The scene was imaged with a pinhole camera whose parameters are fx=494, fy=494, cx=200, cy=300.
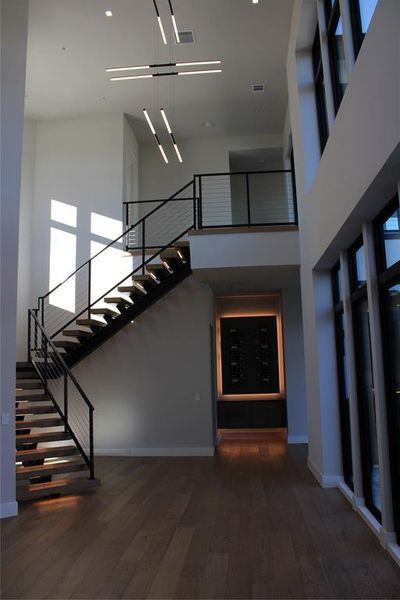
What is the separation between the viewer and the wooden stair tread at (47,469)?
594 centimetres

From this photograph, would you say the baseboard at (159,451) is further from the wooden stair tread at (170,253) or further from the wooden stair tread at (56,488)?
the wooden stair tread at (170,253)

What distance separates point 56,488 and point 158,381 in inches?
125

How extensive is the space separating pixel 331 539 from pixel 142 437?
16.4ft

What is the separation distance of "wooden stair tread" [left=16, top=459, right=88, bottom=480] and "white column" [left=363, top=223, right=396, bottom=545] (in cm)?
392

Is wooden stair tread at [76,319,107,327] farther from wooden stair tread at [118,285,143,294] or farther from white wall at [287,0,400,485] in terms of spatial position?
white wall at [287,0,400,485]

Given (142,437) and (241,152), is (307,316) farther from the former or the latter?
(241,152)

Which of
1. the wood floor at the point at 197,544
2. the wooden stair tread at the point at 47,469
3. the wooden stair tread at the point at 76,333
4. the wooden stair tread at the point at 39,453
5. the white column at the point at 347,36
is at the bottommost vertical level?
the wood floor at the point at 197,544

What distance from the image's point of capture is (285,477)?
6.70m

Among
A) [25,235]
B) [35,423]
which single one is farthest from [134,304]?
[25,235]

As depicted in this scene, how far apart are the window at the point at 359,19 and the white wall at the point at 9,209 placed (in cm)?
373

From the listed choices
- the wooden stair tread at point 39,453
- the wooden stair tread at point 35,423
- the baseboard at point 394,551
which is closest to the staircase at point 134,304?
the wooden stair tread at point 35,423

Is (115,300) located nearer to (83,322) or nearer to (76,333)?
(83,322)

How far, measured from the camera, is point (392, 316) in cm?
403

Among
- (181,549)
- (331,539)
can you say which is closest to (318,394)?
(331,539)
